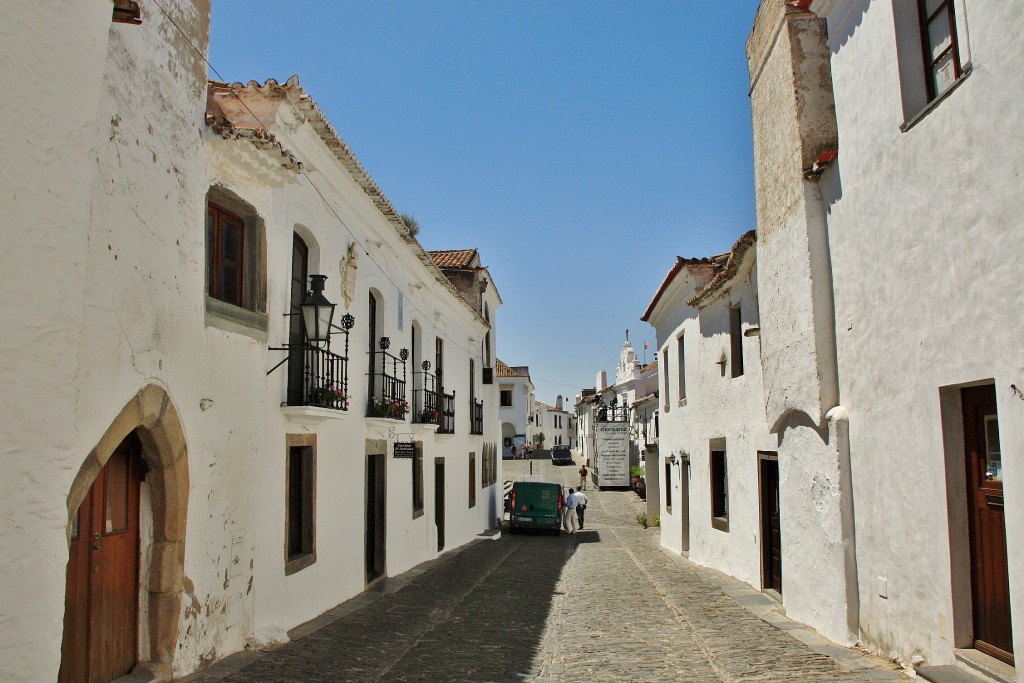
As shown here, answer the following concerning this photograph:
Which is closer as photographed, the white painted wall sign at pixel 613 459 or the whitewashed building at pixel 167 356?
the whitewashed building at pixel 167 356

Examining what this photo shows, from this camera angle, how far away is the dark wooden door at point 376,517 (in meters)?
12.7

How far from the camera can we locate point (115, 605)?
6.06 m

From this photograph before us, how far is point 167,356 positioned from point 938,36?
6.37 m

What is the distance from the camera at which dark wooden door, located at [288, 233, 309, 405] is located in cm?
912

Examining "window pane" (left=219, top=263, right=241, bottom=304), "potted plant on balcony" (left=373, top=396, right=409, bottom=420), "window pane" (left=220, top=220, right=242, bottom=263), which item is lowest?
"potted plant on balcony" (left=373, top=396, right=409, bottom=420)

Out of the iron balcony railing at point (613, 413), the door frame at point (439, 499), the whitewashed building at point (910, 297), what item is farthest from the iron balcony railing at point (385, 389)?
the iron balcony railing at point (613, 413)

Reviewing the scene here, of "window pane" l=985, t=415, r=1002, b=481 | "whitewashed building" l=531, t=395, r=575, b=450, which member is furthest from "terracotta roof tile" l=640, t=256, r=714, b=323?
"whitewashed building" l=531, t=395, r=575, b=450

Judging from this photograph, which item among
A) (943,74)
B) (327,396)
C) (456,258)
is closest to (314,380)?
(327,396)

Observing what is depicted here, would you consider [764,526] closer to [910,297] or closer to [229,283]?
[910,297]

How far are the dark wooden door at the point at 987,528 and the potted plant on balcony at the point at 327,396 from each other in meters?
6.29

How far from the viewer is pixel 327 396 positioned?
935 cm

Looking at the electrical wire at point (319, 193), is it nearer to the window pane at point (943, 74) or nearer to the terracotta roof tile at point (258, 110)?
the terracotta roof tile at point (258, 110)

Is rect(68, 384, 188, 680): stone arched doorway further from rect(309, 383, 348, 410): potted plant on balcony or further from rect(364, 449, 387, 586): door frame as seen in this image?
rect(364, 449, 387, 586): door frame

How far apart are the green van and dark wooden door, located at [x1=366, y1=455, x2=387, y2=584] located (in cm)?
1200
